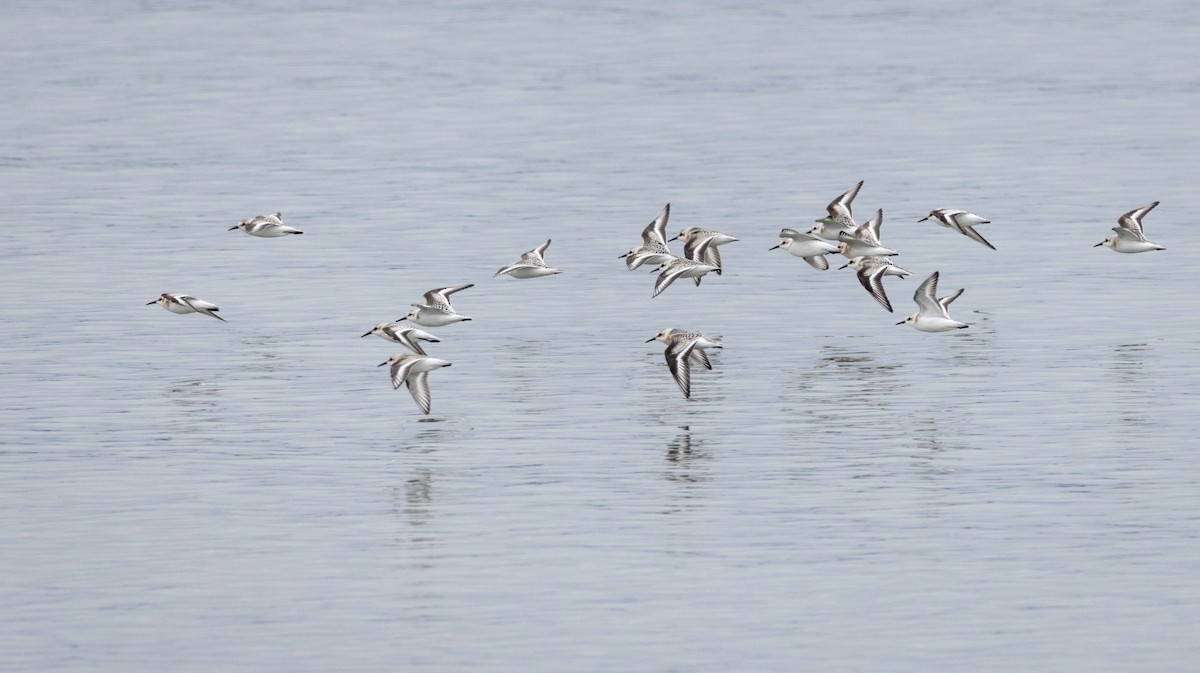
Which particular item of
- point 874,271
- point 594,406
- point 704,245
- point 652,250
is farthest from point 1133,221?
point 594,406

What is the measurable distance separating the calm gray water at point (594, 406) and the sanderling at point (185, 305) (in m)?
0.40

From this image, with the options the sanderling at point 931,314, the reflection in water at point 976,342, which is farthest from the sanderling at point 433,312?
the reflection in water at point 976,342

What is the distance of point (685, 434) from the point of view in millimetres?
20312

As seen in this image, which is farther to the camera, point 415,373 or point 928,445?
point 415,373

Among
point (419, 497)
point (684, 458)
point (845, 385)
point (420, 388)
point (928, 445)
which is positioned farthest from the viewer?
point (845, 385)

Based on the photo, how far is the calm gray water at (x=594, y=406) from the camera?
14930 mm

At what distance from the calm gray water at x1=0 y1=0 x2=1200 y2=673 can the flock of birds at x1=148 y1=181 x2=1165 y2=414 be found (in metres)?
0.46

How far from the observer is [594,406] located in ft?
71.1

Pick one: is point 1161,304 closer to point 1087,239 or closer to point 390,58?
point 1087,239

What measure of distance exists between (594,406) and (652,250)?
600 centimetres

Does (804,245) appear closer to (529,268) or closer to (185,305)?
(529,268)

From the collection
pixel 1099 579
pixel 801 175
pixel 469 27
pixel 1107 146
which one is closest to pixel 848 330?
pixel 1099 579

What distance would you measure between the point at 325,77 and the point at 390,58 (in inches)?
223

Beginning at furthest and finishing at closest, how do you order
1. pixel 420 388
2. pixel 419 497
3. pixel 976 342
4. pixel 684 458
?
pixel 976 342
pixel 420 388
pixel 684 458
pixel 419 497
